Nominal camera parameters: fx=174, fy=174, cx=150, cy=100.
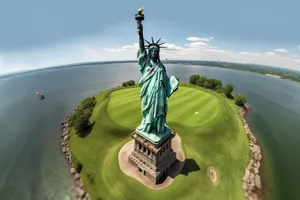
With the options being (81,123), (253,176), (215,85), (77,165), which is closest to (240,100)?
(215,85)

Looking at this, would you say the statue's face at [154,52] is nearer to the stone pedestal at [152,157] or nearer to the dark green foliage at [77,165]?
the stone pedestal at [152,157]

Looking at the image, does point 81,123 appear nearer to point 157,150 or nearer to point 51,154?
point 51,154

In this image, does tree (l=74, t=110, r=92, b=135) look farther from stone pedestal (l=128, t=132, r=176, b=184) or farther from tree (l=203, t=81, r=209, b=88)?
tree (l=203, t=81, r=209, b=88)

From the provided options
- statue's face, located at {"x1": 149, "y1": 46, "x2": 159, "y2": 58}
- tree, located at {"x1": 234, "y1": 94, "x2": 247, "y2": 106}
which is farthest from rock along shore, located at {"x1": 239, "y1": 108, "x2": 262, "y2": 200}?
statue's face, located at {"x1": 149, "y1": 46, "x2": 159, "y2": 58}

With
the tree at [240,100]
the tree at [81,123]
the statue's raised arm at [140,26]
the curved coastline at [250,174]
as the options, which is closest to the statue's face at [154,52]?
the statue's raised arm at [140,26]

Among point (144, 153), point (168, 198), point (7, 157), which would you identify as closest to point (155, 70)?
point (144, 153)

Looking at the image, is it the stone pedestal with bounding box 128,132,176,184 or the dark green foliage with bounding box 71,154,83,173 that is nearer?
the stone pedestal with bounding box 128,132,176,184

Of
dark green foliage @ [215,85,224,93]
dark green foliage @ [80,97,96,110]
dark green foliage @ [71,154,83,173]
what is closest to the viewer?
dark green foliage @ [71,154,83,173]
